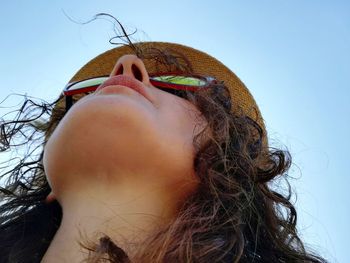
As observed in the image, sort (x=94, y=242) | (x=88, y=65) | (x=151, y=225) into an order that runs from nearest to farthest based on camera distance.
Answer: (x=94, y=242), (x=151, y=225), (x=88, y=65)

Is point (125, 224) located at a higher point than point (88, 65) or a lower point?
lower

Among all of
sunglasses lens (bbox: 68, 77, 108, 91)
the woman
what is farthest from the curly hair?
sunglasses lens (bbox: 68, 77, 108, 91)

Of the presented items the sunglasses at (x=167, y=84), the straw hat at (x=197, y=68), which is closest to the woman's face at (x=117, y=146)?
the sunglasses at (x=167, y=84)

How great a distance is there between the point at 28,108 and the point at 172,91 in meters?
1.02

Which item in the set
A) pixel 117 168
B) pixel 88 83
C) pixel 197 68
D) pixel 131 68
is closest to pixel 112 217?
pixel 117 168

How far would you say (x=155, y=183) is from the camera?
6.19 ft

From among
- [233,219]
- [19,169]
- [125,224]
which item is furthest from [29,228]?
[233,219]

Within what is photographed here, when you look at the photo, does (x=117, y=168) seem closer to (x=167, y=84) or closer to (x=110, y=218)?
(x=110, y=218)

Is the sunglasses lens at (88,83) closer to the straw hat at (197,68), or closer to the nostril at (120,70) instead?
the nostril at (120,70)

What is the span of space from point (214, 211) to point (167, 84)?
0.69m

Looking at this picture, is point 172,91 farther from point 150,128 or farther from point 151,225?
point 151,225

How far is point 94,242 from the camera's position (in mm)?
1703

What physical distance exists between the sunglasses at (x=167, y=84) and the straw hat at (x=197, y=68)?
0.33 meters

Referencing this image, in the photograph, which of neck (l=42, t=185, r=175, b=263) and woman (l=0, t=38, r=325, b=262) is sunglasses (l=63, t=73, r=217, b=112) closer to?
woman (l=0, t=38, r=325, b=262)
